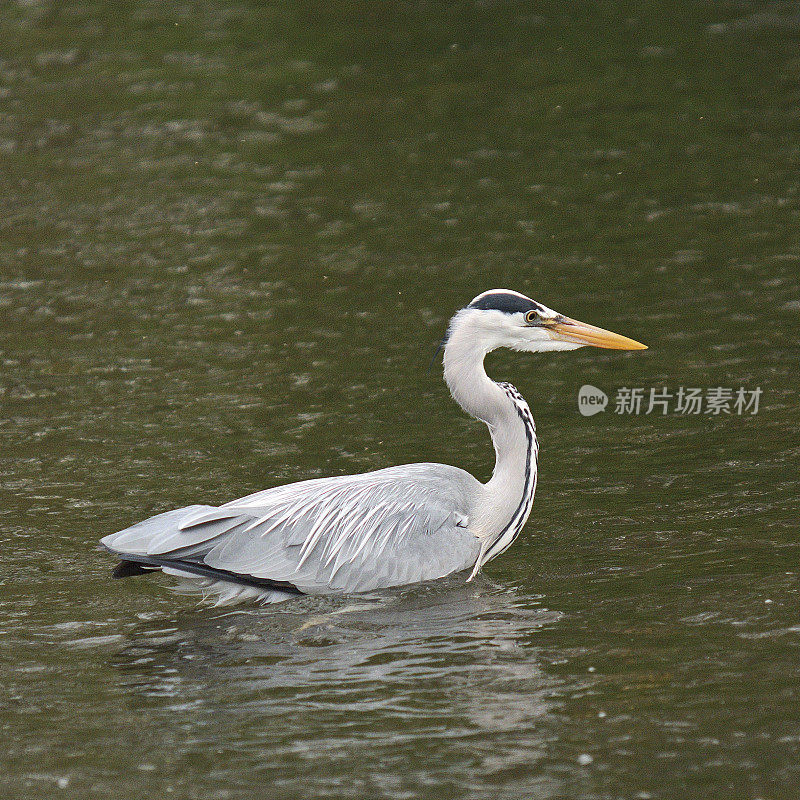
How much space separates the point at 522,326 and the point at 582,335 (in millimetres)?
438

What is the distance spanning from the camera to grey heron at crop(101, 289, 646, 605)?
905 cm

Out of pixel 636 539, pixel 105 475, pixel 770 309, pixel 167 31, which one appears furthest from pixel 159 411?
pixel 167 31

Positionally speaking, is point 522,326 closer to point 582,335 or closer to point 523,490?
point 582,335

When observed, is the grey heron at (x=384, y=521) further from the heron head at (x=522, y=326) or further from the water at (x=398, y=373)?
the water at (x=398, y=373)

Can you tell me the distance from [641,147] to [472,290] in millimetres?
4411

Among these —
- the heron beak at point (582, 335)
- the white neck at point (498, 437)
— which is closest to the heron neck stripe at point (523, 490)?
the white neck at point (498, 437)

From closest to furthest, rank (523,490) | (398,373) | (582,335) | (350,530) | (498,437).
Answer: (350,530) < (523,490) < (498,437) < (582,335) < (398,373)

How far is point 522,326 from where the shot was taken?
9.88m

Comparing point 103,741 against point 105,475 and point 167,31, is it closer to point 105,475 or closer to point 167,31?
point 105,475

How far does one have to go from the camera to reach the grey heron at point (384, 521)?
29.7 ft

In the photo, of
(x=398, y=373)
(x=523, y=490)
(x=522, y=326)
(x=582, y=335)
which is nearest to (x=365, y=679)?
(x=523, y=490)

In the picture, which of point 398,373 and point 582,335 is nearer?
point 582,335

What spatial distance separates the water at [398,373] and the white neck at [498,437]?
0.31m

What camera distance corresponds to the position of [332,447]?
1127 cm
